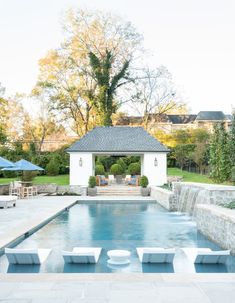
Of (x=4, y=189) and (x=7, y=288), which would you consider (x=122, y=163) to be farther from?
(x=7, y=288)

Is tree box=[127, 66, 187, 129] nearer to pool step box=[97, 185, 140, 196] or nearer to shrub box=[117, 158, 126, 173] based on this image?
shrub box=[117, 158, 126, 173]

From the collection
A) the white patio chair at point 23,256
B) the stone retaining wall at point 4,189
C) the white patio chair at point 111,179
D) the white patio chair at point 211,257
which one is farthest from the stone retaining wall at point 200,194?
the white patio chair at point 111,179

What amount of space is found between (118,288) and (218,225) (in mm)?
4801

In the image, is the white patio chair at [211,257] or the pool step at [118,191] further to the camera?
the pool step at [118,191]

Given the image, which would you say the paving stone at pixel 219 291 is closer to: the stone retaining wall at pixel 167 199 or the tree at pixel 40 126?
the stone retaining wall at pixel 167 199

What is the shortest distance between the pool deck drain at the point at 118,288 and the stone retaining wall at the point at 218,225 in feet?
7.76

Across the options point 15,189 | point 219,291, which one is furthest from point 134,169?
point 219,291

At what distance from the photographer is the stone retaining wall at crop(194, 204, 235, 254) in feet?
27.0

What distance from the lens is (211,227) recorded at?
32.6 feet

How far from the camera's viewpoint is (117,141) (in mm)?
28703

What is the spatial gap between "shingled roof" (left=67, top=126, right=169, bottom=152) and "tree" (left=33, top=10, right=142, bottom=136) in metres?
8.44

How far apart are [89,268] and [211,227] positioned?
418 centimetres

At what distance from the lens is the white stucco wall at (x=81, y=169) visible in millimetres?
26750

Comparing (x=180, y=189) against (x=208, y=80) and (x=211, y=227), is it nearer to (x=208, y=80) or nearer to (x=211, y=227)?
(x=211, y=227)
